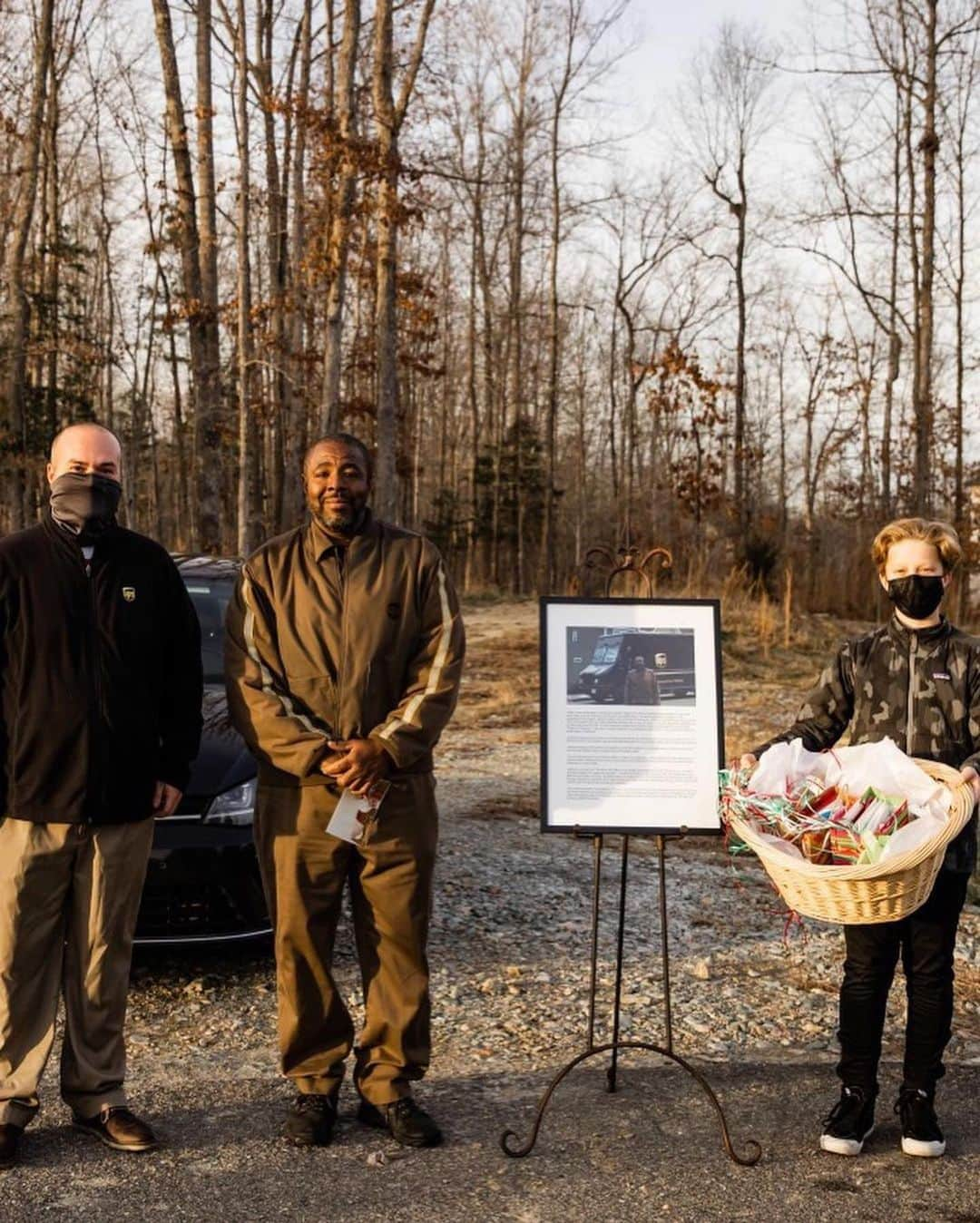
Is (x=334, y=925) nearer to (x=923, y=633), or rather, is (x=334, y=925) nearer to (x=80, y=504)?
(x=80, y=504)

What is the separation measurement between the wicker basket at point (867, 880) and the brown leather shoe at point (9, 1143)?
8.02 ft

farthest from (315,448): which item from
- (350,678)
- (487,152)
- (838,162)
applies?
(487,152)

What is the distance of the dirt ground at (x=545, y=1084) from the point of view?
3727 mm

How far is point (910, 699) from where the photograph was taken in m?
4.15

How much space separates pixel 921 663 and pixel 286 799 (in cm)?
214

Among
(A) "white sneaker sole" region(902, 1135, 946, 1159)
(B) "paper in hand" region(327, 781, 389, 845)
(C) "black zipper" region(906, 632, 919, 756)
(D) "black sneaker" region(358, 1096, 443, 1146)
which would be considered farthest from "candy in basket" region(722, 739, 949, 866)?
(D) "black sneaker" region(358, 1096, 443, 1146)

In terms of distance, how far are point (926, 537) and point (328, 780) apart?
2105 millimetres

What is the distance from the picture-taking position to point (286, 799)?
423cm

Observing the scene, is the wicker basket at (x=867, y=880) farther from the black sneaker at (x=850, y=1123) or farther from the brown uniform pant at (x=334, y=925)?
the brown uniform pant at (x=334, y=925)

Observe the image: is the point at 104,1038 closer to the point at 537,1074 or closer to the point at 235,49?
the point at 537,1074

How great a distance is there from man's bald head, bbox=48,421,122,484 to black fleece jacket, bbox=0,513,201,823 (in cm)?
19

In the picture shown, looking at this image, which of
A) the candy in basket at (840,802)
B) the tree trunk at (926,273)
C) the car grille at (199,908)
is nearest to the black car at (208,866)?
the car grille at (199,908)

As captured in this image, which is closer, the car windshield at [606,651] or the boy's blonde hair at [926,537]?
the boy's blonde hair at [926,537]

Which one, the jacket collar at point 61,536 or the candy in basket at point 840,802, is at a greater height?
the jacket collar at point 61,536
